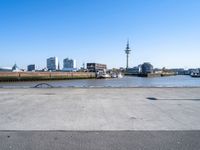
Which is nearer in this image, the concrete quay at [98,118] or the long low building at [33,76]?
the concrete quay at [98,118]

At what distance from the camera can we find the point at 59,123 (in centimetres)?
703

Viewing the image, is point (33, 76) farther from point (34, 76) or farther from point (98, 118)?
point (98, 118)

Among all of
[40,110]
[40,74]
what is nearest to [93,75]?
[40,74]

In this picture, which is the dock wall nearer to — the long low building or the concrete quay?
the long low building

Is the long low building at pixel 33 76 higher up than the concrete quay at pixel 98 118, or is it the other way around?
the concrete quay at pixel 98 118

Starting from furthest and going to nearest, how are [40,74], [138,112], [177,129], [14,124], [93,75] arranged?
1. [93,75]
2. [40,74]
3. [138,112]
4. [14,124]
5. [177,129]

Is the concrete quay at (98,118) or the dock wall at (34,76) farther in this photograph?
the dock wall at (34,76)

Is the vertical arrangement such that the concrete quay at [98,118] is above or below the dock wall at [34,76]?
above

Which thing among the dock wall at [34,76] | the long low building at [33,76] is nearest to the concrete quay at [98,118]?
the dock wall at [34,76]

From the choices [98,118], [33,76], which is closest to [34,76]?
[33,76]

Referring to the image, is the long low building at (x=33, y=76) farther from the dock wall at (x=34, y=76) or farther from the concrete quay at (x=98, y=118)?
the concrete quay at (x=98, y=118)
